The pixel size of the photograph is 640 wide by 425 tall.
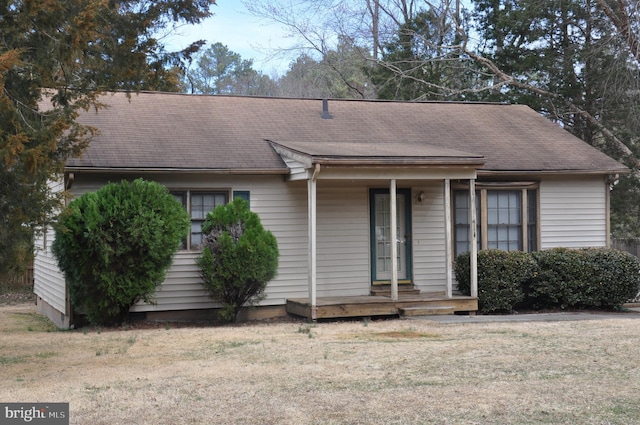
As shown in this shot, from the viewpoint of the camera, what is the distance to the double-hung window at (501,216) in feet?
54.1

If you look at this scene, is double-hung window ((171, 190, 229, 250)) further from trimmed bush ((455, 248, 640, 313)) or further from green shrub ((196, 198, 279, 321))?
trimmed bush ((455, 248, 640, 313))

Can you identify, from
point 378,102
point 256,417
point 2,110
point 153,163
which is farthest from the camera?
point 378,102

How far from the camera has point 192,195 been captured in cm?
1492

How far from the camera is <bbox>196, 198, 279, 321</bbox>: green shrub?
45.3 feet

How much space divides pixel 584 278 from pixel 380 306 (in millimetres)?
4231

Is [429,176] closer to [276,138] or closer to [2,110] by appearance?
[276,138]

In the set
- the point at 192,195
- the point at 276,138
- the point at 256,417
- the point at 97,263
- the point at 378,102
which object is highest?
the point at 378,102

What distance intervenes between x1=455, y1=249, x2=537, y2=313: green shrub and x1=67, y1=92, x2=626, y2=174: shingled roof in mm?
1885

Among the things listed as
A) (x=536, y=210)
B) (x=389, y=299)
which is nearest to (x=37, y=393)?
(x=389, y=299)

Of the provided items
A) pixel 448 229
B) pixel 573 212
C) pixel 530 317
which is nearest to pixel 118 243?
pixel 448 229

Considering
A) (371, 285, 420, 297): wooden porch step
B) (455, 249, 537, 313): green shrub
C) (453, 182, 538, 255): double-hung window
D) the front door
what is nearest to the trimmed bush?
(455, 249, 537, 313): green shrub

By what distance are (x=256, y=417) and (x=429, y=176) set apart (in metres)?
8.40

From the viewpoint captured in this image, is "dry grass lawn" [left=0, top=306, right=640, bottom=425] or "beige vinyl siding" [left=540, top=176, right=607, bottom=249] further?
"beige vinyl siding" [left=540, top=176, right=607, bottom=249]

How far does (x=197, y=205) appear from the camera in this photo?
14977 mm
